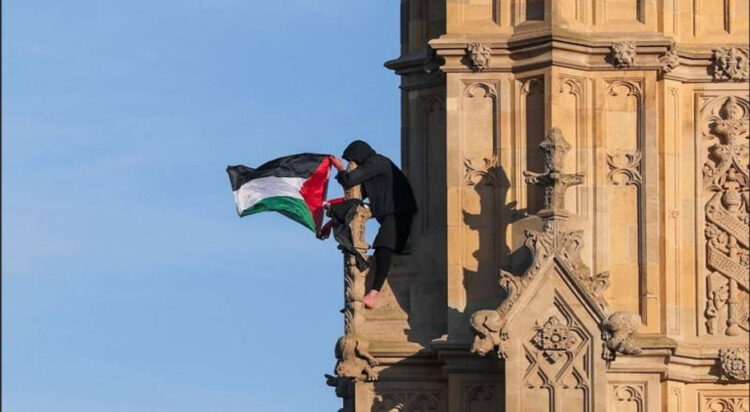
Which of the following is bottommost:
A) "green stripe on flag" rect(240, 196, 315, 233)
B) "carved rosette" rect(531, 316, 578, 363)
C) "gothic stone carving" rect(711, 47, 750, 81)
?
"carved rosette" rect(531, 316, 578, 363)

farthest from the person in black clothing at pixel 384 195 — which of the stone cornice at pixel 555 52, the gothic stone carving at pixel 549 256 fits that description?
the gothic stone carving at pixel 549 256

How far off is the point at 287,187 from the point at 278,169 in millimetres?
338

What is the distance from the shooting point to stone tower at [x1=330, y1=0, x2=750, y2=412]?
64500 mm

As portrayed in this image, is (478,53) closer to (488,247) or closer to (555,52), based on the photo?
(555,52)

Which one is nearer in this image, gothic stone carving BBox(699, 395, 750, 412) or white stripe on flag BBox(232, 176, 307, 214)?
gothic stone carving BBox(699, 395, 750, 412)

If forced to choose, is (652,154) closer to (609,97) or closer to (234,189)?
(609,97)

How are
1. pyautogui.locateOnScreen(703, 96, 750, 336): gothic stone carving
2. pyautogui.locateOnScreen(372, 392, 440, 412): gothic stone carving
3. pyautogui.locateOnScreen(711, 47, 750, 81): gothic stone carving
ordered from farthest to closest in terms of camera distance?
pyautogui.locateOnScreen(711, 47, 750, 81): gothic stone carving, pyautogui.locateOnScreen(372, 392, 440, 412): gothic stone carving, pyautogui.locateOnScreen(703, 96, 750, 336): gothic stone carving

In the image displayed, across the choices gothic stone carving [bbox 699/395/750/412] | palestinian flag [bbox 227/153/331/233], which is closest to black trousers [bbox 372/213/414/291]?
palestinian flag [bbox 227/153/331/233]

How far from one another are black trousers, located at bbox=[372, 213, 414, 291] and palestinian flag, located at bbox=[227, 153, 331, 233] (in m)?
0.84

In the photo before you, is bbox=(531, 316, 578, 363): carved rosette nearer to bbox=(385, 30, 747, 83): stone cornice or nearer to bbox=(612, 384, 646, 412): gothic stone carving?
bbox=(612, 384, 646, 412): gothic stone carving

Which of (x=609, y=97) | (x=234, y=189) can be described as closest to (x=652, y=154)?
(x=609, y=97)

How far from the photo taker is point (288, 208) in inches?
2613

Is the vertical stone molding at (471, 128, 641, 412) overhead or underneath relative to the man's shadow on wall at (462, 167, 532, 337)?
underneath

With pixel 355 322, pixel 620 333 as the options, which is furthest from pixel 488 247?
pixel 620 333
